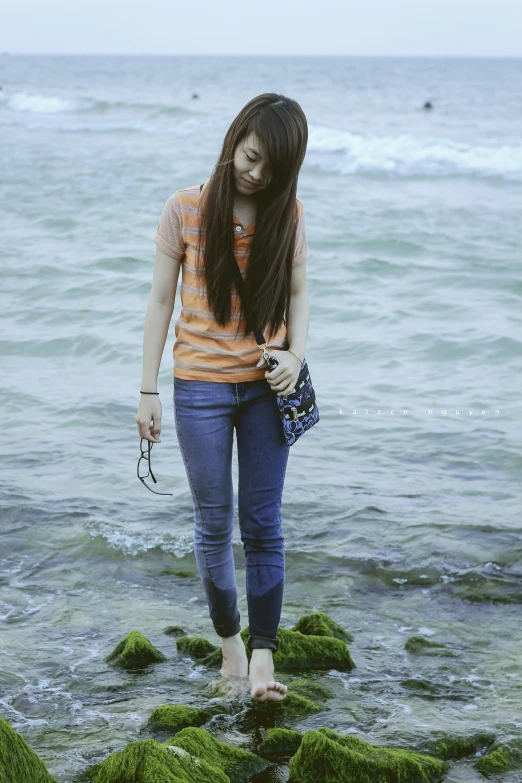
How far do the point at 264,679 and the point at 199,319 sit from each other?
50.2 inches

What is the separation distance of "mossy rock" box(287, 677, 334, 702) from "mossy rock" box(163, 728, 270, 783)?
0.54 meters

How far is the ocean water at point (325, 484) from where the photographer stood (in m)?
3.49

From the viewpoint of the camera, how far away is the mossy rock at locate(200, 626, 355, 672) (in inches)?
145

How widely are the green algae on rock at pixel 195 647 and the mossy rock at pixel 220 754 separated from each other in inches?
33.6

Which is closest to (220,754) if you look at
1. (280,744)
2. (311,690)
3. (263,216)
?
(280,744)

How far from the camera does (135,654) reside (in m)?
3.64

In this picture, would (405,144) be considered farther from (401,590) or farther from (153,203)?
(401,590)

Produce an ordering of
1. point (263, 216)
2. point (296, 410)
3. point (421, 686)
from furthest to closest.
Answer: point (421, 686), point (296, 410), point (263, 216)

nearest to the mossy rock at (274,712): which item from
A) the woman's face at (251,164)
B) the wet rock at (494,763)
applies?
the wet rock at (494,763)

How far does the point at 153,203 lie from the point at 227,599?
1479 cm

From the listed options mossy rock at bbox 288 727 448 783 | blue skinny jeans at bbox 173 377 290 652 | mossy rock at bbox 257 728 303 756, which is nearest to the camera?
mossy rock at bbox 288 727 448 783

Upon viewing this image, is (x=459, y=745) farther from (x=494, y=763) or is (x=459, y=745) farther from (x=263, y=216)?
(x=263, y=216)

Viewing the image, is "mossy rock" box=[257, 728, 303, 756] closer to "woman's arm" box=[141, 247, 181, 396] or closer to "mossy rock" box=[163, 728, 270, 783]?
"mossy rock" box=[163, 728, 270, 783]

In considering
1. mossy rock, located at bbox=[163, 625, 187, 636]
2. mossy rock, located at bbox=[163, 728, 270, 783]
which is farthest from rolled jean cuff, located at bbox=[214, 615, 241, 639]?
mossy rock, located at bbox=[163, 625, 187, 636]
